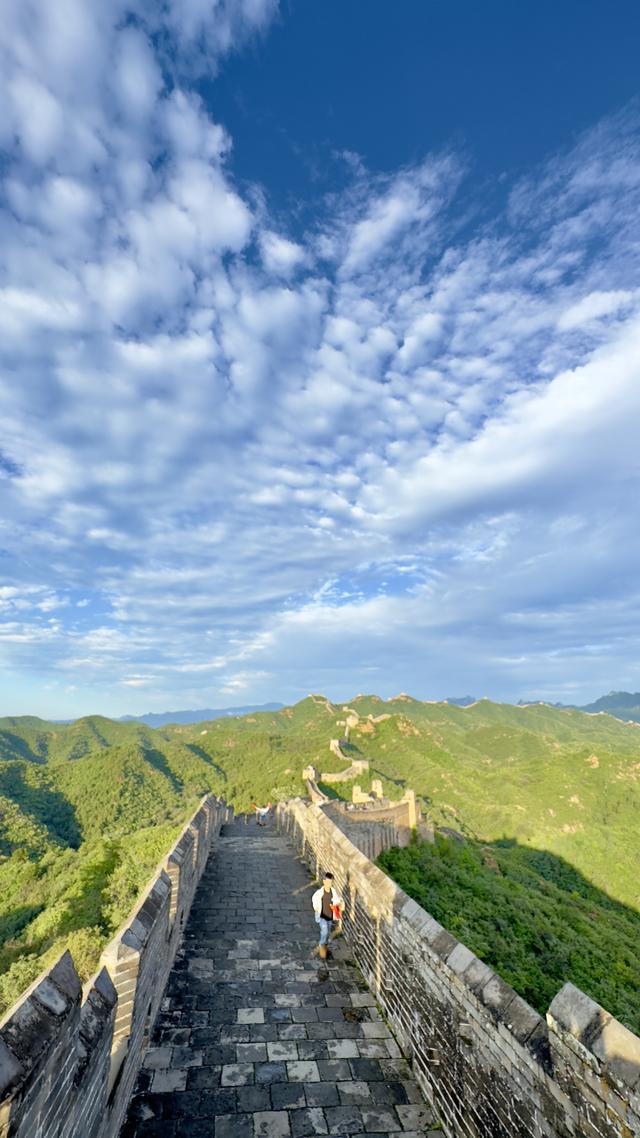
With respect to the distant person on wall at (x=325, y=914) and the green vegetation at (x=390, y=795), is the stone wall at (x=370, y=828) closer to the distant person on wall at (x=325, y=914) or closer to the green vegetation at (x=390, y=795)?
the green vegetation at (x=390, y=795)

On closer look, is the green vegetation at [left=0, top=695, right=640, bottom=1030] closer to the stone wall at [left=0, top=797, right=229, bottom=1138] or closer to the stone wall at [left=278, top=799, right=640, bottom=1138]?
the stone wall at [left=0, top=797, right=229, bottom=1138]

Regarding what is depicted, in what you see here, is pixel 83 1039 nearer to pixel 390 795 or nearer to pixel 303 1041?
pixel 303 1041

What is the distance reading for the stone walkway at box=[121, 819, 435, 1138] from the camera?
4.34 metres

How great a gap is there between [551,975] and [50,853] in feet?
116

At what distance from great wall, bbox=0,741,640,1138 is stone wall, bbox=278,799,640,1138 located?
0.04 ft

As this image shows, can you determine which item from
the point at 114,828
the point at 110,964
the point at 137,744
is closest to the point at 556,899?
the point at 110,964

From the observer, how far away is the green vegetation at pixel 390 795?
16.2 meters

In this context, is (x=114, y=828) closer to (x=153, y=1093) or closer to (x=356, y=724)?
(x=356, y=724)

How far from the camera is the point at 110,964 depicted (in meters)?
4.30

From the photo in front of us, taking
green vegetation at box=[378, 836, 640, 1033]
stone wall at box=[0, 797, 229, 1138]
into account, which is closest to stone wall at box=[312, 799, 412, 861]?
green vegetation at box=[378, 836, 640, 1033]

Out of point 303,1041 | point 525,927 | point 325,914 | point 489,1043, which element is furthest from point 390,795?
point 489,1043

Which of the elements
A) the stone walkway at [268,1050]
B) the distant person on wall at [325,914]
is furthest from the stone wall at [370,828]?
the stone walkway at [268,1050]

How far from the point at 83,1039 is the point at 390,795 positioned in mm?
40045

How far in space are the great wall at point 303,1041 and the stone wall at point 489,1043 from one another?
0.04 feet
